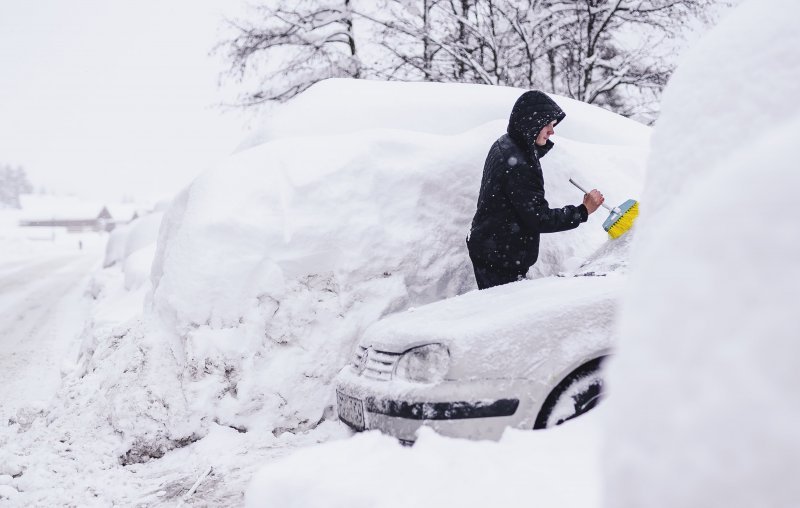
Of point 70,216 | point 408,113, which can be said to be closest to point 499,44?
point 408,113

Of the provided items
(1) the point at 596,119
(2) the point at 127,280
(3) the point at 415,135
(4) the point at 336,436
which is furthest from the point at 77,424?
(2) the point at 127,280

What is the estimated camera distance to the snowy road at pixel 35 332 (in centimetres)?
593

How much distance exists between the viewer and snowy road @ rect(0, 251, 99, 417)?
593 cm

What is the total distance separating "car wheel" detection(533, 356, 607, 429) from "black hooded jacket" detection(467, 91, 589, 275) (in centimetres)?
146

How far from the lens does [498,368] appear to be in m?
2.41

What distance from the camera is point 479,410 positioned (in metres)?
2.40

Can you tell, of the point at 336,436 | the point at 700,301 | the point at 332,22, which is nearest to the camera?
the point at 700,301

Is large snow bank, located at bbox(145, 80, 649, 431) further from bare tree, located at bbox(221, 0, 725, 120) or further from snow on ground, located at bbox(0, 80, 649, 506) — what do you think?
bare tree, located at bbox(221, 0, 725, 120)

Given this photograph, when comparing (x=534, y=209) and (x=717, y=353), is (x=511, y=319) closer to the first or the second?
(x=534, y=209)

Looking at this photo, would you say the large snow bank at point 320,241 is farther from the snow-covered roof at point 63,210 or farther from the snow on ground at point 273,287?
the snow-covered roof at point 63,210

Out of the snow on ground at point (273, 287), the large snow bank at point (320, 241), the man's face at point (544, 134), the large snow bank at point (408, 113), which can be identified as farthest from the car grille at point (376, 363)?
the large snow bank at point (408, 113)

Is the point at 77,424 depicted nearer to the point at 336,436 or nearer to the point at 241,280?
the point at 241,280

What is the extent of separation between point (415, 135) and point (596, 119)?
1.93m

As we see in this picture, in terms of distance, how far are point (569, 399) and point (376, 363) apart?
0.90 m
